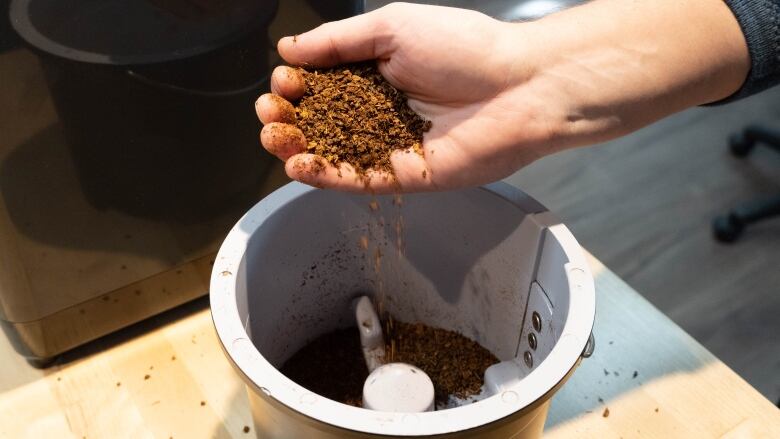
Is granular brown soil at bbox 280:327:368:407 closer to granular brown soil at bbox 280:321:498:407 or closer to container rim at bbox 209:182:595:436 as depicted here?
granular brown soil at bbox 280:321:498:407

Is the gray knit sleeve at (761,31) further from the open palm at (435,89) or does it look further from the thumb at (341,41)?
the thumb at (341,41)

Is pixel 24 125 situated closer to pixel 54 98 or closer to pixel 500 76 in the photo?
pixel 54 98

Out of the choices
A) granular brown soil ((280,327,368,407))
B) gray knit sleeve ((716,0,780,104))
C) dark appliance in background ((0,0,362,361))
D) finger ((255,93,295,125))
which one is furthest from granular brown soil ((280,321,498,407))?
gray knit sleeve ((716,0,780,104))

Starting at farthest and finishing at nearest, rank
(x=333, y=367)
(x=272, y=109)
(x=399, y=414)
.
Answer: (x=333, y=367), (x=272, y=109), (x=399, y=414)

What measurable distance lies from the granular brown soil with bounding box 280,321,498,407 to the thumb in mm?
311

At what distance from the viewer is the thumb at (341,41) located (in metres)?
0.60

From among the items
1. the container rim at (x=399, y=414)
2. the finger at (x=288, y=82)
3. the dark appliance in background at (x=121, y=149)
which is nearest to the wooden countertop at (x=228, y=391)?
the dark appliance in background at (x=121, y=149)

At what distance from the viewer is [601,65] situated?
64 cm

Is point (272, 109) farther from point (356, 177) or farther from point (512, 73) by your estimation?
point (512, 73)

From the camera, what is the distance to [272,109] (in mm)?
595

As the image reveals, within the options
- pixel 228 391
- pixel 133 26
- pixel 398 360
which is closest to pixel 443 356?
pixel 398 360

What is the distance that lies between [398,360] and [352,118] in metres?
0.28

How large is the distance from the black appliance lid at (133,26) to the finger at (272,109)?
111mm

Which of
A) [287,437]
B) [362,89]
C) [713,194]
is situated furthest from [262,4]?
[713,194]
